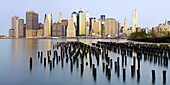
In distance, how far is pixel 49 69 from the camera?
30.7 metres

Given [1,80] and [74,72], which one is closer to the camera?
[1,80]

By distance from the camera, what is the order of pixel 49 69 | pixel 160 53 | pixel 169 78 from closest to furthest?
pixel 169 78 < pixel 49 69 < pixel 160 53

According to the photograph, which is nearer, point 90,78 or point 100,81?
point 100,81

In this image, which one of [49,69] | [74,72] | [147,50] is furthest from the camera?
[147,50]

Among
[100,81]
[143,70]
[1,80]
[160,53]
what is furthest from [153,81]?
[160,53]

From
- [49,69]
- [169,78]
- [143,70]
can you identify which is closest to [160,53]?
[143,70]

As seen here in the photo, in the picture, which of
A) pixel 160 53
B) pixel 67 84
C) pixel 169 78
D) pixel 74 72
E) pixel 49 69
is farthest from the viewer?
pixel 160 53

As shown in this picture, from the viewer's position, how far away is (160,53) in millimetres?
40344

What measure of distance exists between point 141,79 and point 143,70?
5.86m

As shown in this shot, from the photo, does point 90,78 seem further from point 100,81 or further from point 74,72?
point 74,72

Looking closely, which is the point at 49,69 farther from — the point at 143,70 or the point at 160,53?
the point at 160,53

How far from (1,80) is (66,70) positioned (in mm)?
8008

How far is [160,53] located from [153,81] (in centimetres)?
1813

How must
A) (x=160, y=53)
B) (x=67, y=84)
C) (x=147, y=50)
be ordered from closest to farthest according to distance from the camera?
(x=67, y=84)
(x=160, y=53)
(x=147, y=50)
